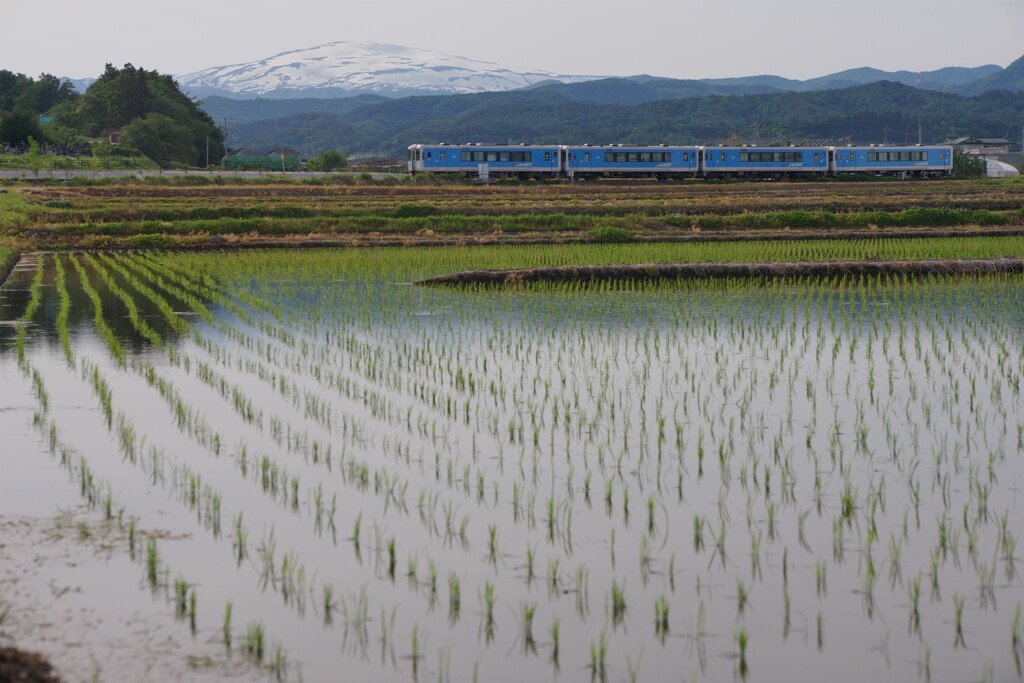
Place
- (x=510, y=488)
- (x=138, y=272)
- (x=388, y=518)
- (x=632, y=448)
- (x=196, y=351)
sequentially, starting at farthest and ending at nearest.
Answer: (x=138, y=272)
(x=196, y=351)
(x=632, y=448)
(x=510, y=488)
(x=388, y=518)

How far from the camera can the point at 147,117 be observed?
81.3 metres

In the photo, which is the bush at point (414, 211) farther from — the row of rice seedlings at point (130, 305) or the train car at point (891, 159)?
the train car at point (891, 159)

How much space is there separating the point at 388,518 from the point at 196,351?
Result: 672cm

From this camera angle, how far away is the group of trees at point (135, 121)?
7719 centimetres

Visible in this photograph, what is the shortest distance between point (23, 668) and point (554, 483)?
3.64m

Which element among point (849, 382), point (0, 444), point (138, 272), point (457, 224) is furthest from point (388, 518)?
point (457, 224)

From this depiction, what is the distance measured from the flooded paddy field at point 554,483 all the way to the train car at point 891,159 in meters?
46.3

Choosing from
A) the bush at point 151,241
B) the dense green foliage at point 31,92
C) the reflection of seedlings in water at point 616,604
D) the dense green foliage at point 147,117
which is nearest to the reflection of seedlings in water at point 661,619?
the reflection of seedlings in water at point 616,604

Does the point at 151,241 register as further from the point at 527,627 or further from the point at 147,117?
the point at 147,117

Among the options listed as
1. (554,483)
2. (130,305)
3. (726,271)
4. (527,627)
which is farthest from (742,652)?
(726,271)

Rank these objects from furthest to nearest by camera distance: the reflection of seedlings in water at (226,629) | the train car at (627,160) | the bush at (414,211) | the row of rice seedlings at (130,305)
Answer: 1. the train car at (627,160)
2. the bush at (414,211)
3. the row of rice seedlings at (130,305)
4. the reflection of seedlings in water at (226,629)

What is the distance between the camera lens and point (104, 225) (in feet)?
102

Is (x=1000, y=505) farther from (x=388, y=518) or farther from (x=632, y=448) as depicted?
(x=388, y=518)

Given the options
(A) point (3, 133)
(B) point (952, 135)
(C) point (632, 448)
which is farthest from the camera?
(B) point (952, 135)
